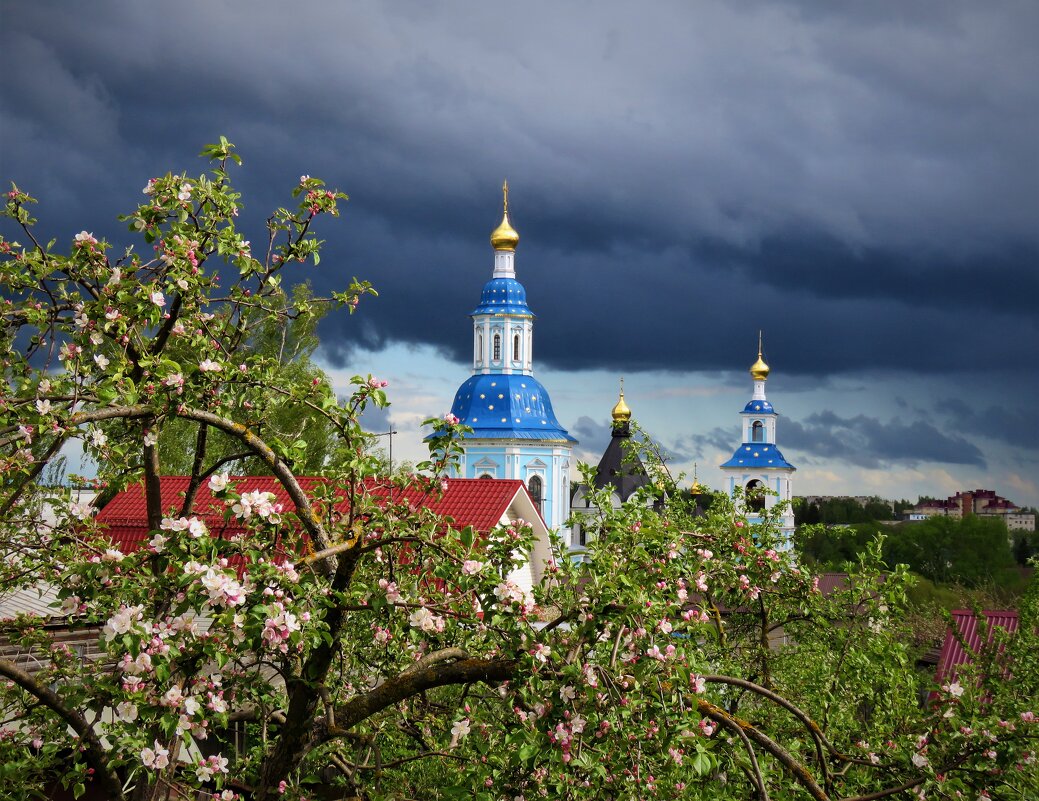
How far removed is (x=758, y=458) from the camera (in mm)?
78688

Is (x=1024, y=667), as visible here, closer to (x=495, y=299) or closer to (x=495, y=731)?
(x=495, y=731)

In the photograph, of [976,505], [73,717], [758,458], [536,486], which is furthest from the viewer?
[976,505]

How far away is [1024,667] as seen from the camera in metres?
7.40

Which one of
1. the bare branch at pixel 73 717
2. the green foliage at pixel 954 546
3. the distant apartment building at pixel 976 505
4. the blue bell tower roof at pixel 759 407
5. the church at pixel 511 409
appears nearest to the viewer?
the bare branch at pixel 73 717

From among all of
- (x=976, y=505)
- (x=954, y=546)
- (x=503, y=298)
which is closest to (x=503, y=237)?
(x=503, y=298)

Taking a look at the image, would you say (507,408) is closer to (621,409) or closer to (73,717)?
(621,409)

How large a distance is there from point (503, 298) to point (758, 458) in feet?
74.8

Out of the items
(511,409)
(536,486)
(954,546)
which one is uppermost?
(511,409)

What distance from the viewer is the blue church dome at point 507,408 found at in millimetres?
62406

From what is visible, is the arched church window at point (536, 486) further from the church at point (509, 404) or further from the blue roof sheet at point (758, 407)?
the blue roof sheet at point (758, 407)

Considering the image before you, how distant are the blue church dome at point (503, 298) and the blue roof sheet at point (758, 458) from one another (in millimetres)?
20410

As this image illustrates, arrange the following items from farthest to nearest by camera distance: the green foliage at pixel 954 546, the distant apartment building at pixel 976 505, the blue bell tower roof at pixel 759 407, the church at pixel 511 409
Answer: the distant apartment building at pixel 976 505 < the blue bell tower roof at pixel 759 407 < the green foliage at pixel 954 546 < the church at pixel 511 409

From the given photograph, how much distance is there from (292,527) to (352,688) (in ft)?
9.83

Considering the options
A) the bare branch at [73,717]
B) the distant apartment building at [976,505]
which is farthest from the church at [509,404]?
the distant apartment building at [976,505]
